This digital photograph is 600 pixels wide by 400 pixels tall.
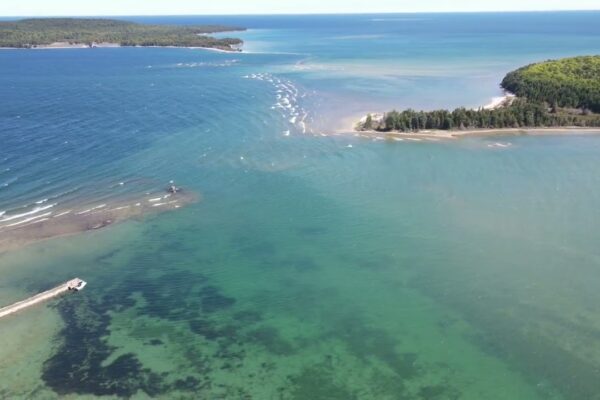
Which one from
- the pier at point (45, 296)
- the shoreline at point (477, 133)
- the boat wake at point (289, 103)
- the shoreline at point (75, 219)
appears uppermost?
the boat wake at point (289, 103)

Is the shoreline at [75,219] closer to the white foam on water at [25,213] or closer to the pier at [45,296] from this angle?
the white foam on water at [25,213]

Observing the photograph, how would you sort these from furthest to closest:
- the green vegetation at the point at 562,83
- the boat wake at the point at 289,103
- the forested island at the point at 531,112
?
the green vegetation at the point at 562,83
the boat wake at the point at 289,103
the forested island at the point at 531,112

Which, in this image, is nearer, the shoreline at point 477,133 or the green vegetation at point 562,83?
the shoreline at point 477,133

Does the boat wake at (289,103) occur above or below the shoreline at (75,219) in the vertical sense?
above

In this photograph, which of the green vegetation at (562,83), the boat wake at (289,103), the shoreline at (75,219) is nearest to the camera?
the shoreline at (75,219)

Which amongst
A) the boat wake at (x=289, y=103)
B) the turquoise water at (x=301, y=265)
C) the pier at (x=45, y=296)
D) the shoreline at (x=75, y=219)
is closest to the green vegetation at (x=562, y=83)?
the turquoise water at (x=301, y=265)

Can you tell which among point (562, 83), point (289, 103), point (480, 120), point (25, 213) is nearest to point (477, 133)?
point (480, 120)

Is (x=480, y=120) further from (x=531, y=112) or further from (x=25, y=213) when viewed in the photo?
(x=25, y=213)
